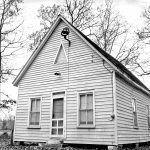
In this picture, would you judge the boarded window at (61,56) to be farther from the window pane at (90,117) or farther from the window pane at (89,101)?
the window pane at (90,117)

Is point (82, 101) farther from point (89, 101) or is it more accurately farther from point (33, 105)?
point (33, 105)

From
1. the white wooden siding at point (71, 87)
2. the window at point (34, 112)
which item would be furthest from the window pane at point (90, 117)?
the window at point (34, 112)

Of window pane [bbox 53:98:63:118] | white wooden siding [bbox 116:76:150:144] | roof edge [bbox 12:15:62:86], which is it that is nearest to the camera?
white wooden siding [bbox 116:76:150:144]

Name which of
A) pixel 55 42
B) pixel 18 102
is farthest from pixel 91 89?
pixel 18 102

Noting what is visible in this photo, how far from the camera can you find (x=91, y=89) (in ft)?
41.3

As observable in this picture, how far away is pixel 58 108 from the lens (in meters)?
13.7

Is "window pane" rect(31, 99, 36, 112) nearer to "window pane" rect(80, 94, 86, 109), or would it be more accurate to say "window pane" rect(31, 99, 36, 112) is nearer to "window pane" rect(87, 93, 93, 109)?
"window pane" rect(80, 94, 86, 109)

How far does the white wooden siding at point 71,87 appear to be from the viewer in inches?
466

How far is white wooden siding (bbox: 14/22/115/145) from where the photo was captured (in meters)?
11.8

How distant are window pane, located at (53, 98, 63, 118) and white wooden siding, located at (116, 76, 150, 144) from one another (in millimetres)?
3488

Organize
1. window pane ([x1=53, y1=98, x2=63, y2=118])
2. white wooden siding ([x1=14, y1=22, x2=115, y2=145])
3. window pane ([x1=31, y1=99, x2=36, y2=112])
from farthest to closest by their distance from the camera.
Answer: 1. window pane ([x1=31, y1=99, x2=36, y2=112])
2. window pane ([x1=53, y1=98, x2=63, y2=118])
3. white wooden siding ([x1=14, y1=22, x2=115, y2=145])

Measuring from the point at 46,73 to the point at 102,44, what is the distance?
14.8 m

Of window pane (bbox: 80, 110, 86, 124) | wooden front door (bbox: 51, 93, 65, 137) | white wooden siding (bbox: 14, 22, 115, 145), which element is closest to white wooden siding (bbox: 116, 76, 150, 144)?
white wooden siding (bbox: 14, 22, 115, 145)

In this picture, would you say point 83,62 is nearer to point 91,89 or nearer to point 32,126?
point 91,89
